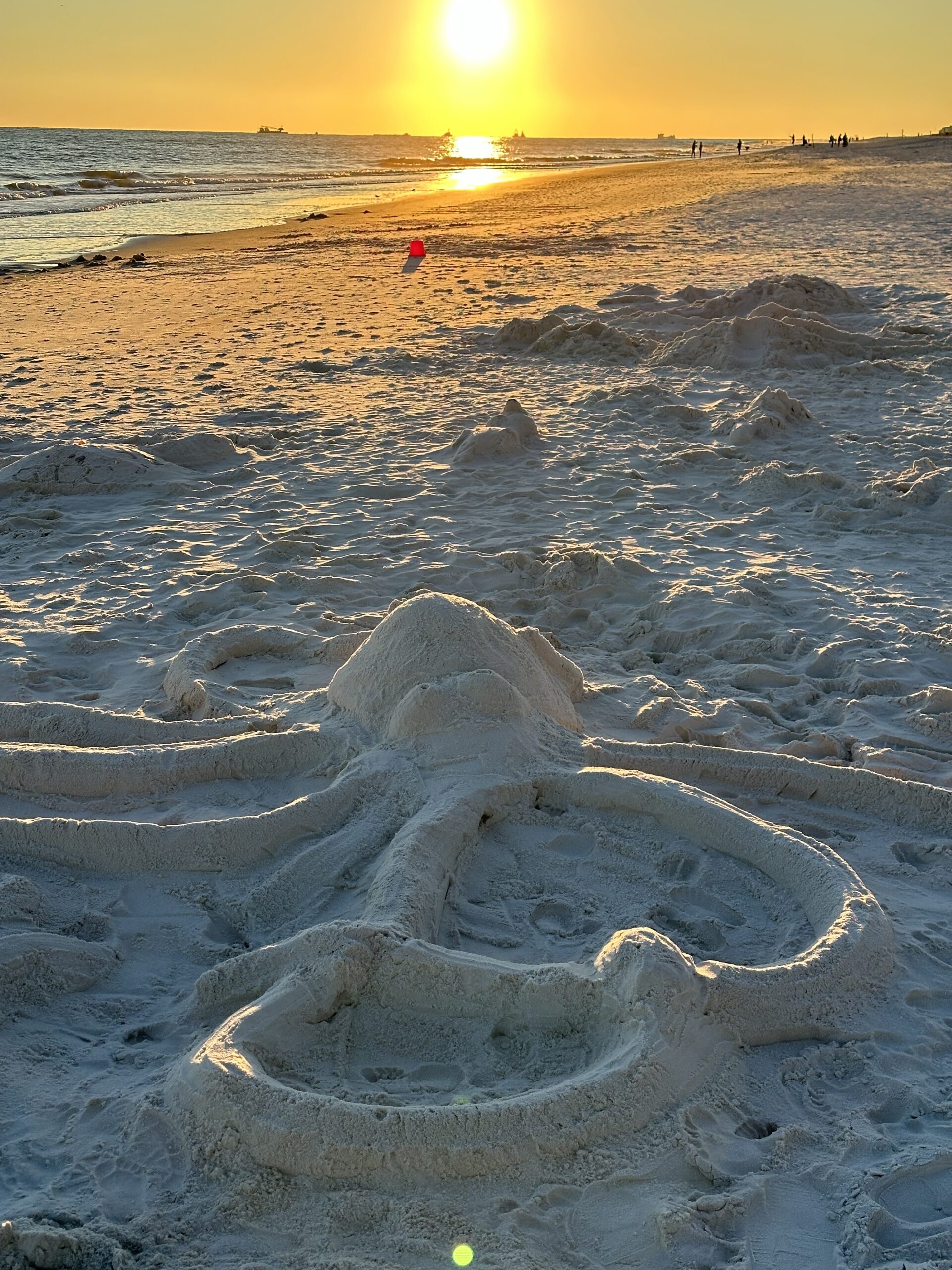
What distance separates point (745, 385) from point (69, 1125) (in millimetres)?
7850

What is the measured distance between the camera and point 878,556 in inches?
218

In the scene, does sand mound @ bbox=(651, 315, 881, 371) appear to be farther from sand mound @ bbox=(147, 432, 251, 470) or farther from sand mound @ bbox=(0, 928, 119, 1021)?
sand mound @ bbox=(0, 928, 119, 1021)

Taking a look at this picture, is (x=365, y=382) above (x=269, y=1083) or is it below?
above

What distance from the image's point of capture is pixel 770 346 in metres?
9.28

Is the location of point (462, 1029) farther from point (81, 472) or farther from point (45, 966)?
point (81, 472)

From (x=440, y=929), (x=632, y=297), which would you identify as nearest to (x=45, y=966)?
(x=440, y=929)

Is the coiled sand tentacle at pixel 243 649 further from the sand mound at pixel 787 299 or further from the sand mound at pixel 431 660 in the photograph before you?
the sand mound at pixel 787 299

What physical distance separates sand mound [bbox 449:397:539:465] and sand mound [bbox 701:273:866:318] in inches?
145

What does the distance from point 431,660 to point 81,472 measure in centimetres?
432

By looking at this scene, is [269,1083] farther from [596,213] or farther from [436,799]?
[596,213]

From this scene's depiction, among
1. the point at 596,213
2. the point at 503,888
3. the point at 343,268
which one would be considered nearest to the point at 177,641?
the point at 503,888

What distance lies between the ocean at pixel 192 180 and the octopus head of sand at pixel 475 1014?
58.6 ft

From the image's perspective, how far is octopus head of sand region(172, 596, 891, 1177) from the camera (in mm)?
1990

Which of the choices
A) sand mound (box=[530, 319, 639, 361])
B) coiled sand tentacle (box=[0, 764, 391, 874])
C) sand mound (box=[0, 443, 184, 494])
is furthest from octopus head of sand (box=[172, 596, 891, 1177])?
sand mound (box=[530, 319, 639, 361])
